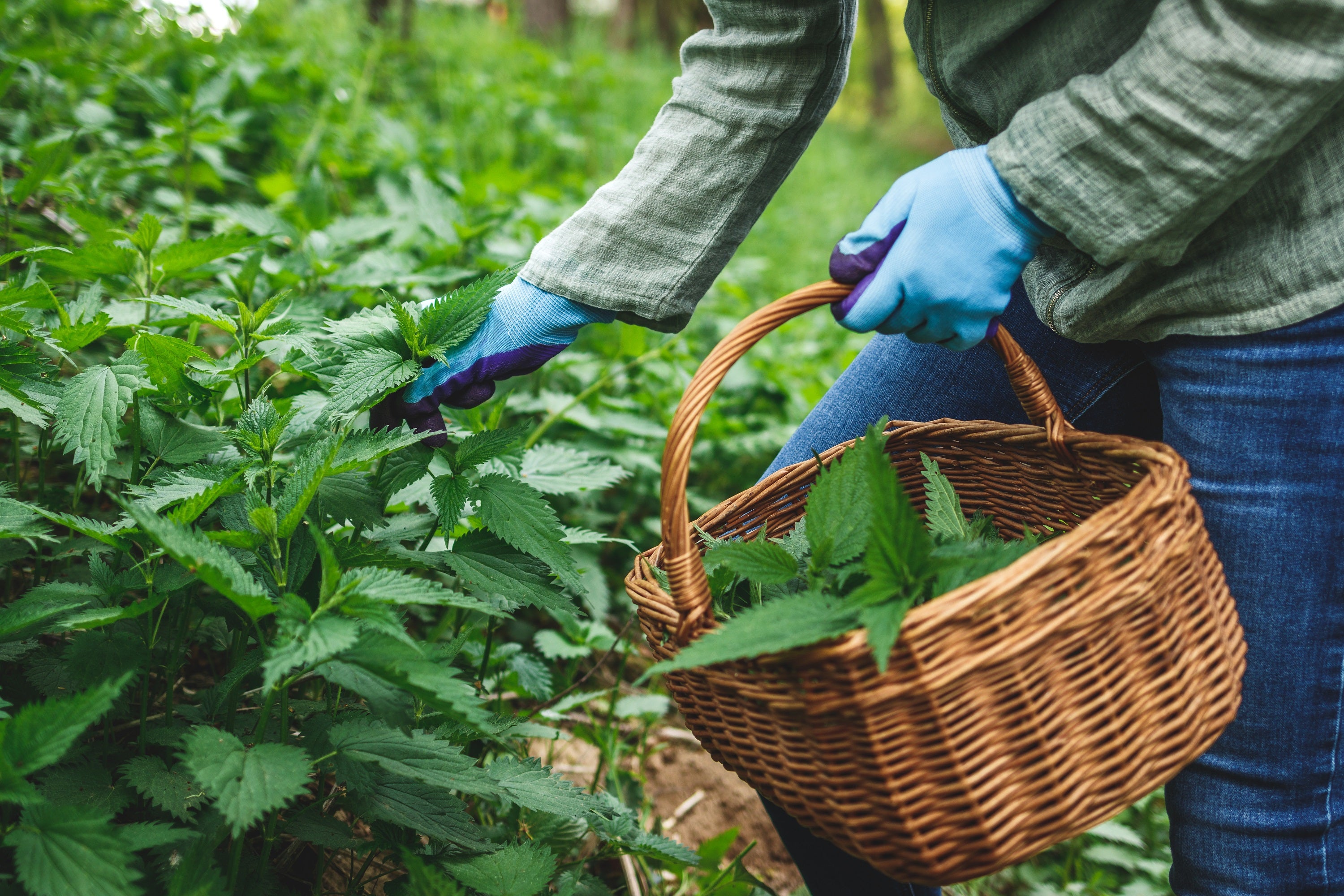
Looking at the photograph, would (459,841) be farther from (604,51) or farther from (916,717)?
(604,51)

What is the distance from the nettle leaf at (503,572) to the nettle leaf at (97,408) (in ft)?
1.42

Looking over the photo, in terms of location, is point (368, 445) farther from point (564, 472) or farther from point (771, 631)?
point (771, 631)

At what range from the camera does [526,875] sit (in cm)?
98

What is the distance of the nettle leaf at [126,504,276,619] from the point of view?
76 centimetres

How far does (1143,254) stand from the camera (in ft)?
2.97

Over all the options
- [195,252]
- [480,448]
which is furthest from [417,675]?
[195,252]

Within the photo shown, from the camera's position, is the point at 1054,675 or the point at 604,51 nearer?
the point at 1054,675

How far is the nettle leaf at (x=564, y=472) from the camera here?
131cm

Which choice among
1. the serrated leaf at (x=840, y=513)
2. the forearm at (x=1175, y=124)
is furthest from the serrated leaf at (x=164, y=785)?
the forearm at (x=1175, y=124)

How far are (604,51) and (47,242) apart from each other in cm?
552

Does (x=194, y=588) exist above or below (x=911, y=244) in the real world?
below

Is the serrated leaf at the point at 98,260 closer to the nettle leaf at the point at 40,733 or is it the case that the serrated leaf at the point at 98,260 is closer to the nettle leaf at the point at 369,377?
the nettle leaf at the point at 369,377

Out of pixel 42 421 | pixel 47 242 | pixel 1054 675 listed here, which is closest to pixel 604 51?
pixel 47 242

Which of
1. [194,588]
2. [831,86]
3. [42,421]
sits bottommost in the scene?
[194,588]
